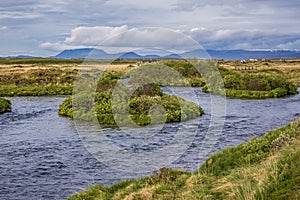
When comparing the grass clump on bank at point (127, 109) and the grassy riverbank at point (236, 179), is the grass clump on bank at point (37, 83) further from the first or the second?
the grassy riverbank at point (236, 179)

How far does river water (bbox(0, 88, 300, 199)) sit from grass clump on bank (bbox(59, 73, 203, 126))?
48.5 inches

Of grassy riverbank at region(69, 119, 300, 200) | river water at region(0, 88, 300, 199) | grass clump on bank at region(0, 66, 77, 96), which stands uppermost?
grass clump on bank at region(0, 66, 77, 96)

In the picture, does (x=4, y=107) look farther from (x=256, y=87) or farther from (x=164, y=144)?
(x=256, y=87)

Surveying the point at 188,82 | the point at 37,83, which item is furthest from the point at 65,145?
the point at 188,82

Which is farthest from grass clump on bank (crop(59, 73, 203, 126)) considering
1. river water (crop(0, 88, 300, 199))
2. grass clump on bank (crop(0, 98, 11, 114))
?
grass clump on bank (crop(0, 98, 11, 114))

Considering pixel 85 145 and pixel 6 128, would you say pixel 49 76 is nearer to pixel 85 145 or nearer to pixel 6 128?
pixel 6 128

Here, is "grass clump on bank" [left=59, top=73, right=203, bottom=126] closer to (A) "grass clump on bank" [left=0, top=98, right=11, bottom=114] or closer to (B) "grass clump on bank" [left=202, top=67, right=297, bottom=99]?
(A) "grass clump on bank" [left=0, top=98, right=11, bottom=114]

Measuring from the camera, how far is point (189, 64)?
7100cm

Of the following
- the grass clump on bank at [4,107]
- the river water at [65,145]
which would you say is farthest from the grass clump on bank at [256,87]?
the grass clump on bank at [4,107]

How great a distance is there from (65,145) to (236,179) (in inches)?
572

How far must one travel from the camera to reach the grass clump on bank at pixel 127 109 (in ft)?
105

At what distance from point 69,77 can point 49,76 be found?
3460mm

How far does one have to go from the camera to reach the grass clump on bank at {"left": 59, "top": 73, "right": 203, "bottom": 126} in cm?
3191

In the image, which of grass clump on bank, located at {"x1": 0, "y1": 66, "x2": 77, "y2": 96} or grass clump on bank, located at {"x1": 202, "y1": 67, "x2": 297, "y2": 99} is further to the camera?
grass clump on bank, located at {"x1": 0, "y1": 66, "x2": 77, "y2": 96}
